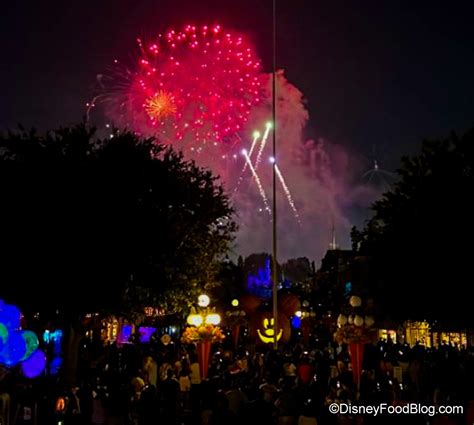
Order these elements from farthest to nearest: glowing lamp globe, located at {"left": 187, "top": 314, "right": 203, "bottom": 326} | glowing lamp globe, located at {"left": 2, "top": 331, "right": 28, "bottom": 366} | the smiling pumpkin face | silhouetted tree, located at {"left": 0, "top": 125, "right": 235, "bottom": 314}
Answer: the smiling pumpkin face < glowing lamp globe, located at {"left": 187, "top": 314, "right": 203, "bottom": 326} < silhouetted tree, located at {"left": 0, "top": 125, "right": 235, "bottom": 314} < glowing lamp globe, located at {"left": 2, "top": 331, "right": 28, "bottom": 366}

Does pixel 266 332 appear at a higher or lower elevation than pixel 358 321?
lower

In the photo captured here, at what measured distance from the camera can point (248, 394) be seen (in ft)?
42.0

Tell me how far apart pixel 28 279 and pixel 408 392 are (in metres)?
11.4

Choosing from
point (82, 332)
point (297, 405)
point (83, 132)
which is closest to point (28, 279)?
point (82, 332)

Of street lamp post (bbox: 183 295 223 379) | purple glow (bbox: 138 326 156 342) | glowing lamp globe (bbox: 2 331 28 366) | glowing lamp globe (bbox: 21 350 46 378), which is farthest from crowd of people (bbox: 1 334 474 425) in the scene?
purple glow (bbox: 138 326 156 342)

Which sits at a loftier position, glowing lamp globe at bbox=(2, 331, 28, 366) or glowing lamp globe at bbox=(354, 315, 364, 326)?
glowing lamp globe at bbox=(354, 315, 364, 326)

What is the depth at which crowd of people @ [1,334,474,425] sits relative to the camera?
410 inches

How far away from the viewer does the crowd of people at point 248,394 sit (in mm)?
10418

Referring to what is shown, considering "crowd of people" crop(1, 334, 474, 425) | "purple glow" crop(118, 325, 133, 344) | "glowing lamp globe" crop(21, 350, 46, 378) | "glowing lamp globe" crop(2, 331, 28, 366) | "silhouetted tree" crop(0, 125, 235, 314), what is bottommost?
"crowd of people" crop(1, 334, 474, 425)

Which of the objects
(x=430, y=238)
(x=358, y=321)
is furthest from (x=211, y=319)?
(x=430, y=238)

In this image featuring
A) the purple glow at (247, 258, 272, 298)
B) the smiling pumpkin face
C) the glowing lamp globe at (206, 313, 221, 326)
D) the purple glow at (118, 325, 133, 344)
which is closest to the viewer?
the glowing lamp globe at (206, 313, 221, 326)

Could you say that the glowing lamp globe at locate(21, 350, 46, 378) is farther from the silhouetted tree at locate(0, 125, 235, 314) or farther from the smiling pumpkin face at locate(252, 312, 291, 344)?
the smiling pumpkin face at locate(252, 312, 291, 344)

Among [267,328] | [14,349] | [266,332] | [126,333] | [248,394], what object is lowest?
[248,394]

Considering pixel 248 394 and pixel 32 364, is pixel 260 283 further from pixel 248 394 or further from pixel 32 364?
pixel 32 364
